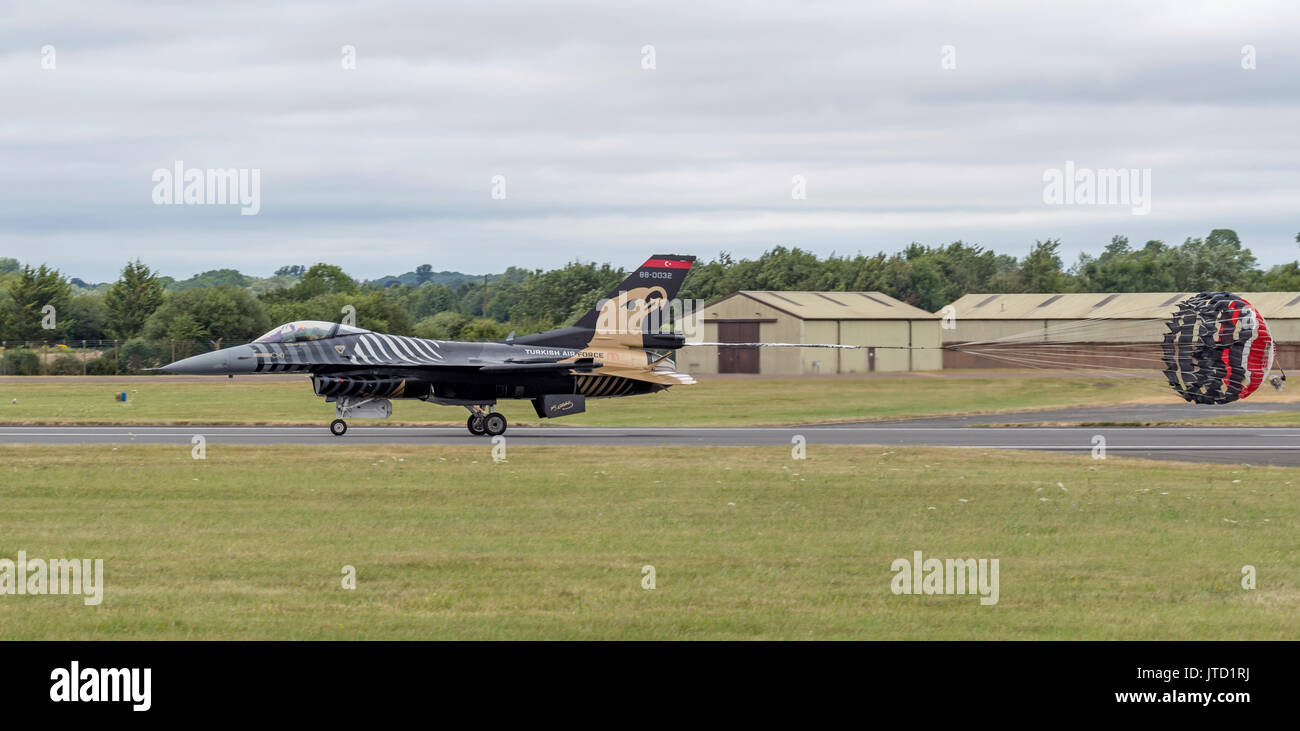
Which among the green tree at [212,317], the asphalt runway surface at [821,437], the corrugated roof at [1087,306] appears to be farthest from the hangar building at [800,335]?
the asphalt runway surface at [821,437]

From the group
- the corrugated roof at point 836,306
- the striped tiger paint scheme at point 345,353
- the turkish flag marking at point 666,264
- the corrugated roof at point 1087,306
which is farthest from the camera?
the corrugated roof at point 1087,306

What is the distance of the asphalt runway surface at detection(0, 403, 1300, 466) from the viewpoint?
3312 cm

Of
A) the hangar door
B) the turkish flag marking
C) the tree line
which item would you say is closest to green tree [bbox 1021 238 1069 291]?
the tree line

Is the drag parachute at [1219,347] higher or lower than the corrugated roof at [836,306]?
lower

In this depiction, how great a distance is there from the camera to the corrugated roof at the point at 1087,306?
9931 centimetres

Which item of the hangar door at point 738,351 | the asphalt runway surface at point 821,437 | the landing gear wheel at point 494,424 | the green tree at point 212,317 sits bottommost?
the asphalt runway surface at point 821,437

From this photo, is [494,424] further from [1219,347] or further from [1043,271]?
[1043,271]

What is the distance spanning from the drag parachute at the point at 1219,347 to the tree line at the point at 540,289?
2071 inches

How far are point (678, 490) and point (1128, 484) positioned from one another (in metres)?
8.46

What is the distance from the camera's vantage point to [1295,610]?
41.1ft

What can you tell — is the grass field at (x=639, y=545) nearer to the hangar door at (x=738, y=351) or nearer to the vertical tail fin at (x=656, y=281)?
the vertical tail fin at (x=656, y=281)

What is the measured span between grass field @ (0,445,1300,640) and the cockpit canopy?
809 centimetres
